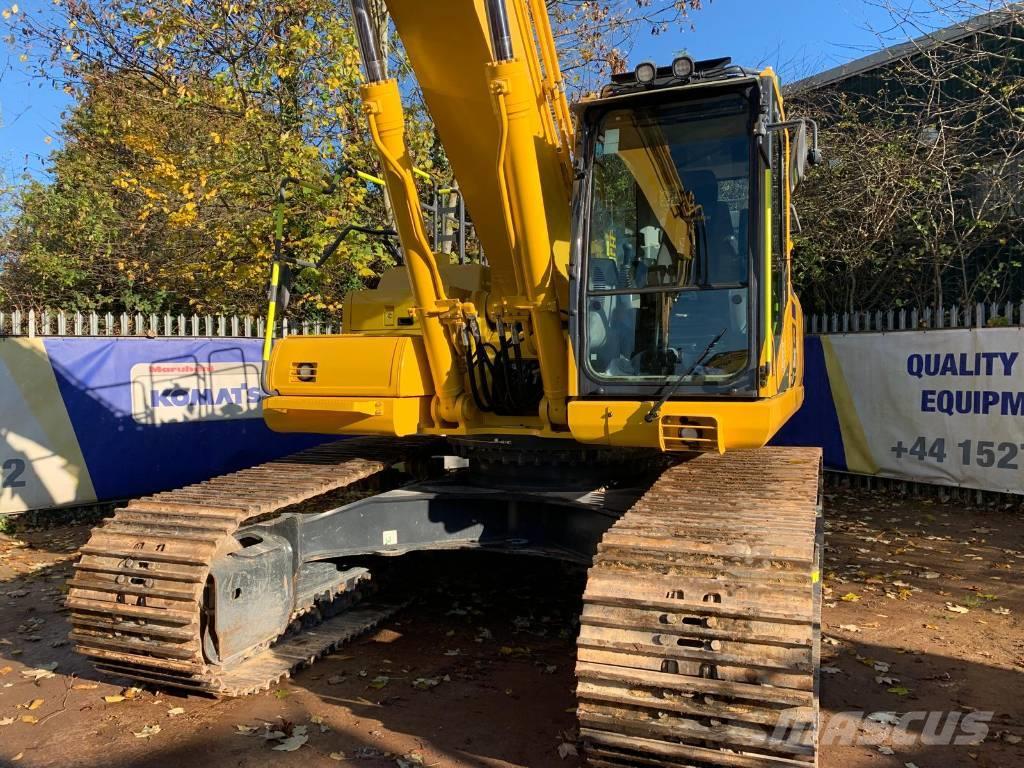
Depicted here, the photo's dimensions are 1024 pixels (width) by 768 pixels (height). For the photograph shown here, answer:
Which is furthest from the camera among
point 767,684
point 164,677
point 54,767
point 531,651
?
point 531,651

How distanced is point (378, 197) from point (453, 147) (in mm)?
6895

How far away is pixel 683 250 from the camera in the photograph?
3.99m

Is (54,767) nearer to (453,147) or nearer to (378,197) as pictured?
(453,147)

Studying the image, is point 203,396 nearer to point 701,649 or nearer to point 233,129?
point 233,129

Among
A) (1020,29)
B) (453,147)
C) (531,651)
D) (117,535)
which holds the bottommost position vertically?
(531,651)

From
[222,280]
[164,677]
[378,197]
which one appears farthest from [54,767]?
[222,280]

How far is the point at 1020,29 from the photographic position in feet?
34.0

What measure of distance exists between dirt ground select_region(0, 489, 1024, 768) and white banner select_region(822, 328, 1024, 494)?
188 cm

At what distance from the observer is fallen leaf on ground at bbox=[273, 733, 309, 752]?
11.4ft

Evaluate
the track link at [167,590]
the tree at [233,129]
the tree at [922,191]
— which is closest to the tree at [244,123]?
the tree at [233,129]

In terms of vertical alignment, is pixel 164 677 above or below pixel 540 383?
below

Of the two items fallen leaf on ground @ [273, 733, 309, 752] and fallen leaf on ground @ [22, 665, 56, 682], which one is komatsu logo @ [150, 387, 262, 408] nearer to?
fallen leaf on ground @ [22, 665, 56, 682]

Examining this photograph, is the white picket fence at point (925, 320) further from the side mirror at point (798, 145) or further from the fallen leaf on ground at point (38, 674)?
the fallen leaf on ground at point (38, 674)

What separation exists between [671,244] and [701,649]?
2.12 metres
